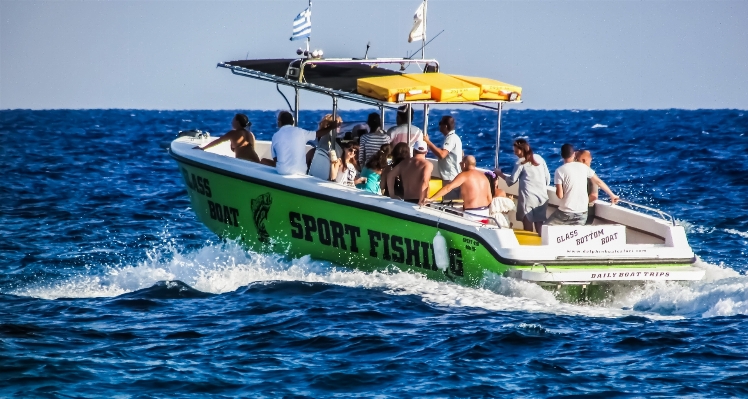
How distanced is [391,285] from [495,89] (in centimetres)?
247

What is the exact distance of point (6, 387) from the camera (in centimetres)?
823

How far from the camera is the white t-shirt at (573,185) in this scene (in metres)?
11.5

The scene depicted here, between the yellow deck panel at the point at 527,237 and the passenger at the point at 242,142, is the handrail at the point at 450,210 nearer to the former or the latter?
the yellow deck panel at the point at 527,237

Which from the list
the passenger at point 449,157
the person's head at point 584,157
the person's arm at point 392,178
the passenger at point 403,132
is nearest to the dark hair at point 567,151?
the person's head at point 584,157

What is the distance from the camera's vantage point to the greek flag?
45.8 ft

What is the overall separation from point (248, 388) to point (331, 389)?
598 millimetres

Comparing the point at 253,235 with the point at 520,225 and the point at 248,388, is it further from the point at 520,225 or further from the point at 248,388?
the point at 248,388

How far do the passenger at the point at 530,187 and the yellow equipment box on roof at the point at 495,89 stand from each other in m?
0.71

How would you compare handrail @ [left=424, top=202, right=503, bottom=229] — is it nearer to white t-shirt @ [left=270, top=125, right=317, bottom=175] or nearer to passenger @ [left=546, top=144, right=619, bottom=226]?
passenger @ [left=546, top=144, right=619, bottom=226]

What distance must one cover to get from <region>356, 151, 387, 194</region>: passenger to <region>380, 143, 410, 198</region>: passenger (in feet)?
0.30

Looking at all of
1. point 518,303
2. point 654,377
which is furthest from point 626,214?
point 654,377

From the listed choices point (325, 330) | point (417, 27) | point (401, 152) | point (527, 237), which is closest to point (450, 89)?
point (401, 152)

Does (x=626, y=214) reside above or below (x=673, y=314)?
above

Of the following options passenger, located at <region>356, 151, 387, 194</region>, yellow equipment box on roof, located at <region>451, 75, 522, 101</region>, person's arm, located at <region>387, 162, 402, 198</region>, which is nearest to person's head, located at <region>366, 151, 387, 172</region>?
passenger, located at <region>356, 151, 387, 194</region>
